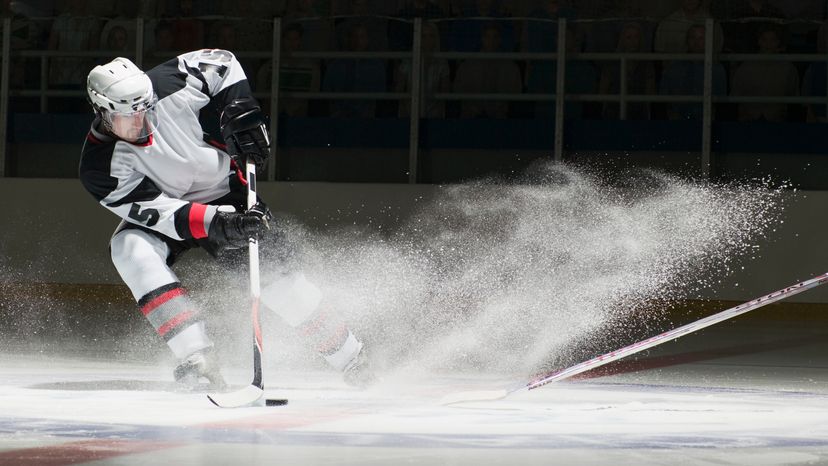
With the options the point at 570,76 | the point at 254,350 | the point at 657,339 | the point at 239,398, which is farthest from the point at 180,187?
the point at 570,76

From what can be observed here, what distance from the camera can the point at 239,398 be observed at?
4.20 meters

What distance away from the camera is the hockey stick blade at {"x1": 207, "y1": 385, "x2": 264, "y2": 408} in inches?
165

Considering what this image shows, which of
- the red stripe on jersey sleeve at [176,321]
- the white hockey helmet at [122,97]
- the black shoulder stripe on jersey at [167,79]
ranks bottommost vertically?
the red stripe on jersey sleeve at [176,321]

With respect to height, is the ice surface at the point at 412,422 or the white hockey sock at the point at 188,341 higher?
the white hockey sock at the point at 188,341

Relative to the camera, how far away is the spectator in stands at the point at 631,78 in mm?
8289

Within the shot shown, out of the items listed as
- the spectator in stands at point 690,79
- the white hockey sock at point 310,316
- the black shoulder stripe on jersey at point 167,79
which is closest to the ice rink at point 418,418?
the white hockey sock at point 310,316

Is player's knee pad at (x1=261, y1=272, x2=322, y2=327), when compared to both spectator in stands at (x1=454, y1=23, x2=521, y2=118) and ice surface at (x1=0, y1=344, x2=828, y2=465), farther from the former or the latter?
spectator in stands at (x1=454, y1=23, x2=521, y2=118)

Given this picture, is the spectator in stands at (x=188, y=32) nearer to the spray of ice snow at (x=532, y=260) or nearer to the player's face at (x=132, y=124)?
the spray of ice snow at (x=532, y=260)

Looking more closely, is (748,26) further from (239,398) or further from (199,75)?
(239,398)

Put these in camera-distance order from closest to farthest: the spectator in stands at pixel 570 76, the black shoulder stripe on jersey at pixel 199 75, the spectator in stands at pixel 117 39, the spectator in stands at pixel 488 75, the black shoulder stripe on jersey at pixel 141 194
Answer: the black shoulder stripe on jersey at pixel 141 194, the black shoulder stripe on jersey at pixel 199 75, the spectator in stands at pixel 570 76, the spectator in stands at pixel 488 75, the spectator in stands at pixel 117 39

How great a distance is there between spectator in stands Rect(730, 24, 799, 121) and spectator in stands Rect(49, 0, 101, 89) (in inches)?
145

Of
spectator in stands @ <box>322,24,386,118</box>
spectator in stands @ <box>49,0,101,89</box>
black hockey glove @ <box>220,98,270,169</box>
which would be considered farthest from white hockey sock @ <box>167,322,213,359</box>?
spectator in stands @ <box>49,0,101,89</box>

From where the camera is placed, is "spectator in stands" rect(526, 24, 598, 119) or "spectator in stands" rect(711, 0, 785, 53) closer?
"spectator in stands" rect(711, 0, 785, 53)

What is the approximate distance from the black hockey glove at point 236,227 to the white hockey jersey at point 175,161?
0.03 meters
